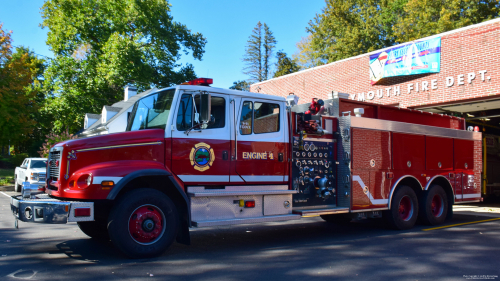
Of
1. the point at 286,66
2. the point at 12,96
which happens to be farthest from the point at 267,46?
the point at 12,96

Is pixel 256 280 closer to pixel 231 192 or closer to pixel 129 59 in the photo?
pixel 231 192

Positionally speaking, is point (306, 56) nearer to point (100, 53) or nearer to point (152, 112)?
point (100, 53)

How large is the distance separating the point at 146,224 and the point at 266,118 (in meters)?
2.91

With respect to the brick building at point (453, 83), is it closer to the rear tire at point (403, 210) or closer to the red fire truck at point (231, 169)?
the red fire truck at point (231, 169)

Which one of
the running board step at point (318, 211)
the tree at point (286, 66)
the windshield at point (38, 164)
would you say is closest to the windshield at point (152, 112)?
the running board step at point (318, 211)

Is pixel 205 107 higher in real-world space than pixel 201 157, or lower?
higher

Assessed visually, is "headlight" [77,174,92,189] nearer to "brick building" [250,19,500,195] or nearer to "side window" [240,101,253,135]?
"side window" [240,101,253,135]

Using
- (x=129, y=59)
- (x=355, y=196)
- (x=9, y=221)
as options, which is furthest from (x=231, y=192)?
(x=129, y=59)

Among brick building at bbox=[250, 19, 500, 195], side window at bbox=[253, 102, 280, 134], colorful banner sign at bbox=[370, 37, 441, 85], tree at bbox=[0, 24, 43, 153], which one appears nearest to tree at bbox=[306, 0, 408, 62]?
brick building at bbox=[250, 19, 500, 195]

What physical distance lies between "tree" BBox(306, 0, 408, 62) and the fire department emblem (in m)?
31.6

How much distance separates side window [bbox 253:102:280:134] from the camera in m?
7.27

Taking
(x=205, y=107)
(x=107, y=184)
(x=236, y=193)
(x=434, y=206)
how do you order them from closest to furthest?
(x=107, y=184), (x=205, y=107), (x=236, y=193), (x=434, y=206)

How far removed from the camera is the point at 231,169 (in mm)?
6875

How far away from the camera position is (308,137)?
801 centimetres
